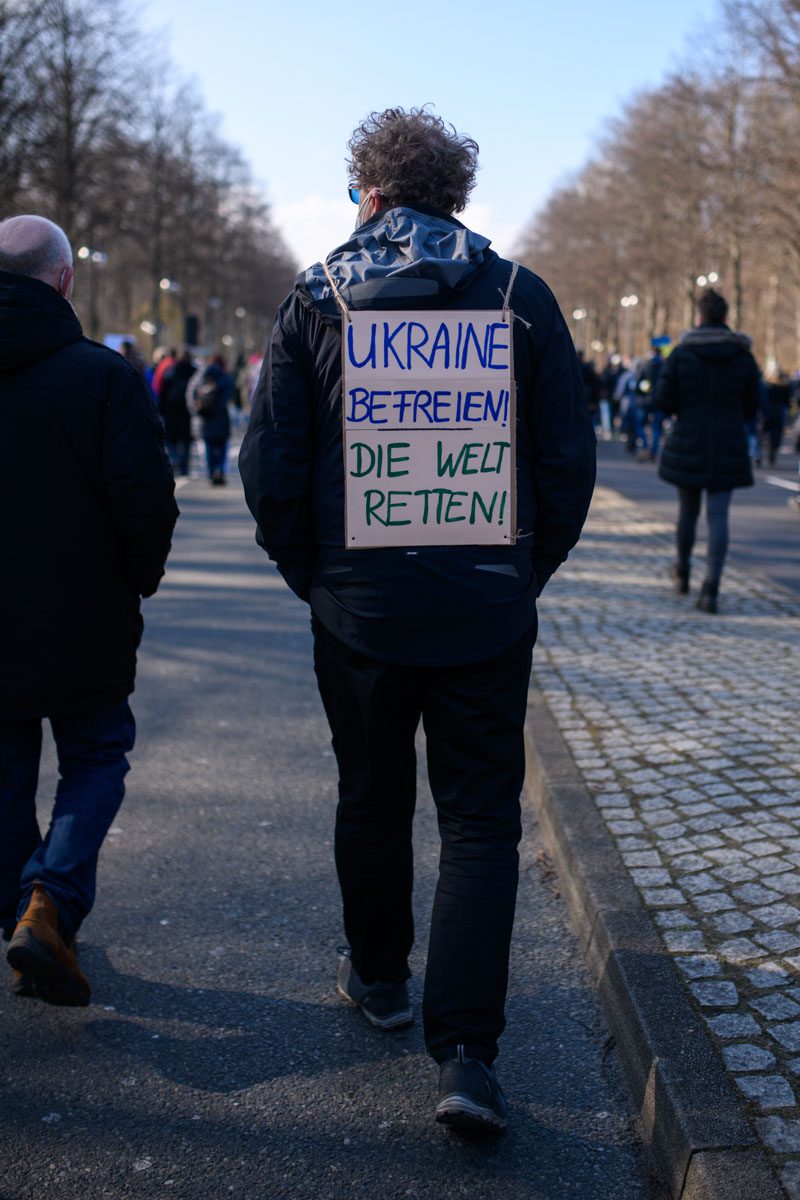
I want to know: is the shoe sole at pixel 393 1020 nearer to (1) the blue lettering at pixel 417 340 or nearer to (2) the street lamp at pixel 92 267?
(1) the blue lettering at pixel 417 340

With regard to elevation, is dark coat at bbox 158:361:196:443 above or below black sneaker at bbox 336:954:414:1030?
above

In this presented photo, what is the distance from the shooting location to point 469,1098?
2.86 m

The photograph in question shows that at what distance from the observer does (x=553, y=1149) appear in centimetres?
292

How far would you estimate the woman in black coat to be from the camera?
29.9 ft

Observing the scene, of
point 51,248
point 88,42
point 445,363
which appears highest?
point 88,42

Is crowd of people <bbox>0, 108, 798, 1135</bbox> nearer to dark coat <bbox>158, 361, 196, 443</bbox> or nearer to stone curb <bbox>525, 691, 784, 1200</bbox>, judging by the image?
stone curb <bbox>525, 691, 784, 1200</bbox>

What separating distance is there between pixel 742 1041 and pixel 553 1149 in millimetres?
489

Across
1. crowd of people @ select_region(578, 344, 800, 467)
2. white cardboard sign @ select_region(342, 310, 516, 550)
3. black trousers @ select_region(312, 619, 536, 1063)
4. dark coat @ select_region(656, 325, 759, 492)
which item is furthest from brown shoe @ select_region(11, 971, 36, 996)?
crowd of people @ select_region(578, 344, 800, 467)

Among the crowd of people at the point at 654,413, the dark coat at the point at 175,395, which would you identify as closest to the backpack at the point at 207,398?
the dark coat at the point at 175,395

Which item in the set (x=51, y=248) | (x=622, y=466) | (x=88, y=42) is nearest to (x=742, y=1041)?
(x=51, y=248)

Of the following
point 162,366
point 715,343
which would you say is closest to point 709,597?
point 715,343

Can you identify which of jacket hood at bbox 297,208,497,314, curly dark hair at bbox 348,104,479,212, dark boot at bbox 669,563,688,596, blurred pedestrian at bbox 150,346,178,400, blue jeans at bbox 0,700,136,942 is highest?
curly dark hair at bbox 348,104,479,212

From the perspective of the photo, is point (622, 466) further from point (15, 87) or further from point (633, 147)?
point (633, 147)

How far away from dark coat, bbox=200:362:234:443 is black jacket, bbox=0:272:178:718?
16.6 m
